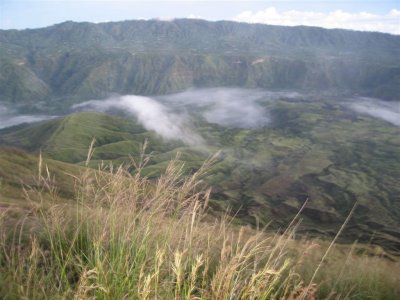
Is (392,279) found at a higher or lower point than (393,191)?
higher

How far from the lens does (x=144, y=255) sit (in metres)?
4.32

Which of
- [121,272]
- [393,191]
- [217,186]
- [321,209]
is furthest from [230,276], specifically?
[393,191]

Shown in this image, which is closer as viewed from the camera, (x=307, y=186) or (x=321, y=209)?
(x=321, y=209)

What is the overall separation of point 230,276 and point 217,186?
190651 mm

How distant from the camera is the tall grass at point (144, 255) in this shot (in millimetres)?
3295

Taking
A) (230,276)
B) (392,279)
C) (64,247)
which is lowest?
(392,279)

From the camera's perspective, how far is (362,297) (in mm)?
6594

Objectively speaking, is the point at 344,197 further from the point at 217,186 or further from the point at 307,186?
the point at 217,186

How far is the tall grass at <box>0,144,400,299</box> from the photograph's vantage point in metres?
3.29

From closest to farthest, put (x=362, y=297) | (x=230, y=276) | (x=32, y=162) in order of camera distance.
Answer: (x=230, y=276)
(x=362, y=297)
(x=32, y=162)

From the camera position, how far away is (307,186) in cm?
19525

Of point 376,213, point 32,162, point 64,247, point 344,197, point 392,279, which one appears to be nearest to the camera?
point 64,247

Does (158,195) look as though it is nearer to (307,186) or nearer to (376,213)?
(376,213)

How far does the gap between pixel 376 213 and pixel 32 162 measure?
13857cm
